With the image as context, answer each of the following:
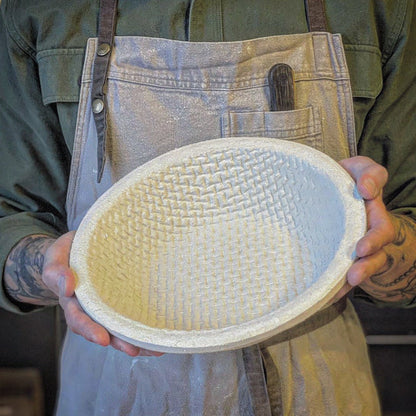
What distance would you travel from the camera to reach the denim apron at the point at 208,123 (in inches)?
25.5

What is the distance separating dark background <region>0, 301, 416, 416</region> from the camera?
1.17 m

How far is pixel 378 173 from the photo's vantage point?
1.79 feet

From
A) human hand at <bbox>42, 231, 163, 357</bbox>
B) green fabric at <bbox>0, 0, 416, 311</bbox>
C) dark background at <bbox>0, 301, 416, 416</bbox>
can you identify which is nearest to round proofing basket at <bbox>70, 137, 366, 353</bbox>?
human hand at <bbox>42, 231, 163, 357</bbox>

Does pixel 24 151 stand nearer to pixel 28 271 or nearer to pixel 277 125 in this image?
pixel 28 271

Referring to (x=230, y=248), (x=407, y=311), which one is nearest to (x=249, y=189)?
(x=230, y=248)

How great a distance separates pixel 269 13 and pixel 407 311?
2.35 feet

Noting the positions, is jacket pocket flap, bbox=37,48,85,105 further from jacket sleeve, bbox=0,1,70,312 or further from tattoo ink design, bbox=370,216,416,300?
tattoo ink design, bbox=370,216,416,300

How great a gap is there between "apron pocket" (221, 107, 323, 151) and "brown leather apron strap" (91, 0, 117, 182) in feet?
0.42

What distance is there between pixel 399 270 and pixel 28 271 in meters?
0.40

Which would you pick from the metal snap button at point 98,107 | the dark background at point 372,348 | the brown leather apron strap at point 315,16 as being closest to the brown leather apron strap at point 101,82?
the metal snap button at point 98,107

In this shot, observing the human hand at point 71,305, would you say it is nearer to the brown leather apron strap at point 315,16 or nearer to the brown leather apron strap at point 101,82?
the brown leather apron strap at point 101,82

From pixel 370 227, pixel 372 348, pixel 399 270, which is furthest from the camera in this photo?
pixel 372 348

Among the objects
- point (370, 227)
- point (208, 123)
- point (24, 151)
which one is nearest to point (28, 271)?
point (24, 151)

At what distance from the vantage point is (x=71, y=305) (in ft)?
1.77
